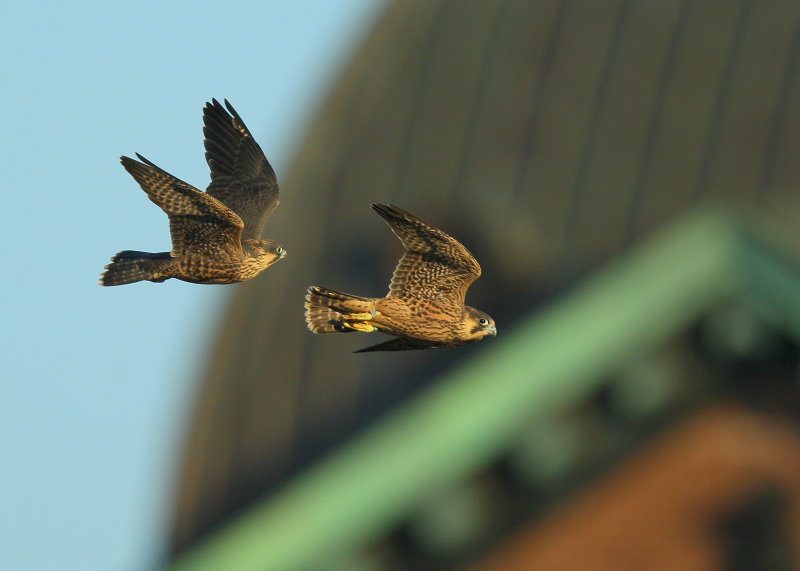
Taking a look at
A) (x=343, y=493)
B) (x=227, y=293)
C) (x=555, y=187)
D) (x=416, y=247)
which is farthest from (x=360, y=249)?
(x=416, y=247)

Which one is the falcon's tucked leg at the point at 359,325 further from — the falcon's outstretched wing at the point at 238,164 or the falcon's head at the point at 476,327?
the falcon's outstretched wing at the point at 238,164

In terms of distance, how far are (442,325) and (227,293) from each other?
51.5 feet

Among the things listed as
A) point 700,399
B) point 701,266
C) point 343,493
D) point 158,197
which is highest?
point 158,197

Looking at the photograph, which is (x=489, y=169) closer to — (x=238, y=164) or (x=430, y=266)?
(x=238, y=164)

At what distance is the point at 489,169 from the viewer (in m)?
17.7

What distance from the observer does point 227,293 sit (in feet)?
68.0

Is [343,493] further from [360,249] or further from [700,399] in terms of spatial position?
[360,249]

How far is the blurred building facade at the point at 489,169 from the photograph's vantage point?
16.1 m

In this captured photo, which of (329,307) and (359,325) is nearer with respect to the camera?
(359,325)

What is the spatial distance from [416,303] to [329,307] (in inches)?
12.9

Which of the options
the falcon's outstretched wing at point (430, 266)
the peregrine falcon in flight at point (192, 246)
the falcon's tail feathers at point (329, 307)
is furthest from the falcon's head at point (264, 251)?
the falcon's outstretched wing at point (430, 266)

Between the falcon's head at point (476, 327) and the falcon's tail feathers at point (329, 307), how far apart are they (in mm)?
329

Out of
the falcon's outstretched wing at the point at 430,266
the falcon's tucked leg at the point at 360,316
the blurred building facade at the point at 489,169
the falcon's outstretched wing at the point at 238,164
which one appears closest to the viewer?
the falcon's tucked leg at the point at 360,316

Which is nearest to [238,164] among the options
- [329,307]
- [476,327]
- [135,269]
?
[135,269]
